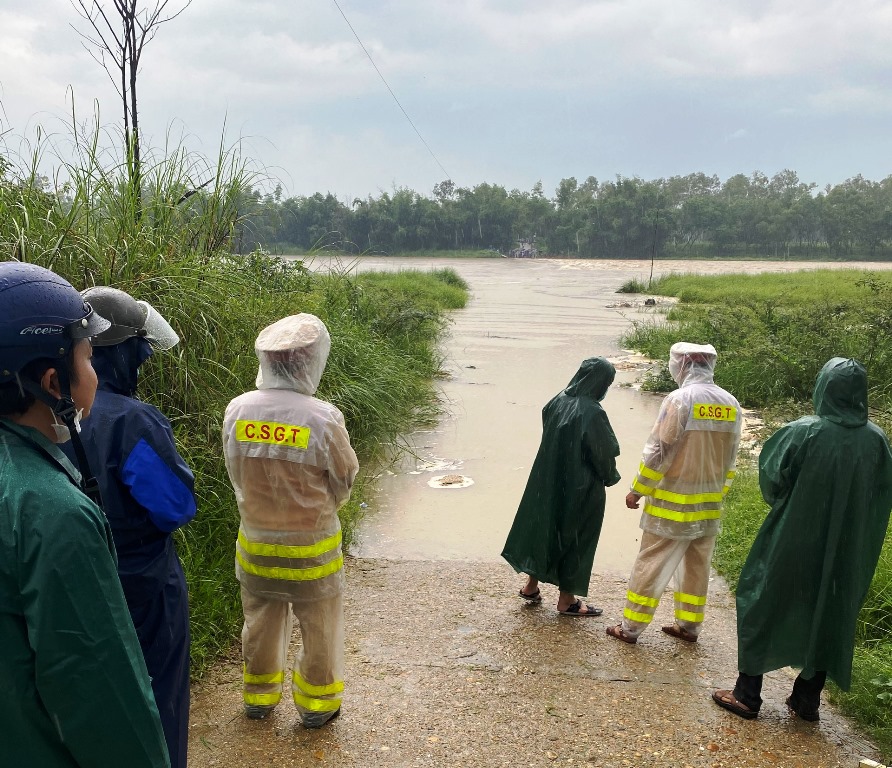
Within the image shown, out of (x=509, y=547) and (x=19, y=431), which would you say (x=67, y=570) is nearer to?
(x=19, y=431)

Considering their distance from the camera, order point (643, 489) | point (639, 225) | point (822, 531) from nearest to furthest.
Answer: point (822, 531) → point (643, 489) → point (639, 225)

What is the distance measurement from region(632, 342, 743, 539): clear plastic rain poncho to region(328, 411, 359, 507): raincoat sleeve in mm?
1844

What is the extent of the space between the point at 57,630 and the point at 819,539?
10.6 ft

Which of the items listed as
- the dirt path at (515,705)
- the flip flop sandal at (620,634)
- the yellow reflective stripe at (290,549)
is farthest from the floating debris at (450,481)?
the yellow reflective stripe at (290,549)

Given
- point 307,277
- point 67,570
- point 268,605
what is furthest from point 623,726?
point 307,277

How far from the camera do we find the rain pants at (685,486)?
435 cm

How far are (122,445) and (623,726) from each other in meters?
2.55

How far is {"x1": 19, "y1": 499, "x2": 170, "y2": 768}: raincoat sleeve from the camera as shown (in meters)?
1.37

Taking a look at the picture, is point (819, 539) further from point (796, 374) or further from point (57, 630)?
point (796, 374)

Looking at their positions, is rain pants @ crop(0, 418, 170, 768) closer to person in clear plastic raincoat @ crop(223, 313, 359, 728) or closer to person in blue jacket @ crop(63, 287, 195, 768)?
person in blue jacket @ crop(63, 287, 195, 768)

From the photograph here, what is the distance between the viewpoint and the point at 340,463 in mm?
3328

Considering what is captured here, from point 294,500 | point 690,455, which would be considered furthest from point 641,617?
point 294,500

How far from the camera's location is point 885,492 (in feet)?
11.6

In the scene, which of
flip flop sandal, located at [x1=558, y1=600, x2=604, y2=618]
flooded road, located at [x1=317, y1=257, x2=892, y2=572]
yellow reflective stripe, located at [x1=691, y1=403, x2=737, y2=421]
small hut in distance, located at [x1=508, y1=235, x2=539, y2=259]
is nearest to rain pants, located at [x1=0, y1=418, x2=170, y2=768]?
yellow reflective stripe, located at [x1=691, y1=403, x2=737, y2=421]
